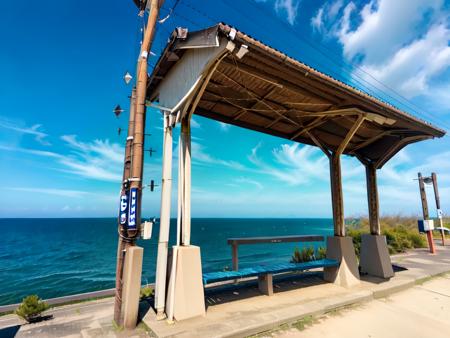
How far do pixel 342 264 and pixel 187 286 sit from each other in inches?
149

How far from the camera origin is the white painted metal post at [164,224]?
3853 mm

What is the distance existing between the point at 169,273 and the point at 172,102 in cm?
291

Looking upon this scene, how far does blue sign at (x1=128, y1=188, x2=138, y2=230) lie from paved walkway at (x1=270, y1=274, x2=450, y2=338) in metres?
2.42

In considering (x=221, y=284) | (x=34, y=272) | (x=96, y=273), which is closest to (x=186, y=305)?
(x=221, y=284)

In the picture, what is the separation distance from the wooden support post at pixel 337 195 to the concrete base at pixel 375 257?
115cm

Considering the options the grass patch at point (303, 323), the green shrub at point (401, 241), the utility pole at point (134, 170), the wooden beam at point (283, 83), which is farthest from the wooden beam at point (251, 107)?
the green shrub at point (401, 241)

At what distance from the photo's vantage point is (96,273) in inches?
821

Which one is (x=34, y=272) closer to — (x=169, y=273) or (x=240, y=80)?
(x=169, y=273)

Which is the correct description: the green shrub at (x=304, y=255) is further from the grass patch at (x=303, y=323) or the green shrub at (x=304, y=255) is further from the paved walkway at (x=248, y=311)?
the grass patch at (x=303, y=323)

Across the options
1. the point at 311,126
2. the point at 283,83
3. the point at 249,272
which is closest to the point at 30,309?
the point at 249,272

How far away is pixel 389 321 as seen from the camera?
384 centimetres

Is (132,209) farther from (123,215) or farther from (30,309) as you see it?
(30,309)

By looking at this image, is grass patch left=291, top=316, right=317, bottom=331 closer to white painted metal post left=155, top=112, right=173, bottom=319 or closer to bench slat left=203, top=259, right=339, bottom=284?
bench slat left=203, top=259, right=339, bottom=284

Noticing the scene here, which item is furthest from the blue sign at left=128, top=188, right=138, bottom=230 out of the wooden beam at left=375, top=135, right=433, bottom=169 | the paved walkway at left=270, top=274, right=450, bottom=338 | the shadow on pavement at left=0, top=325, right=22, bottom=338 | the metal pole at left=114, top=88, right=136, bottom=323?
the wooden beam at left=375, top=135, right=433, bottom=169
